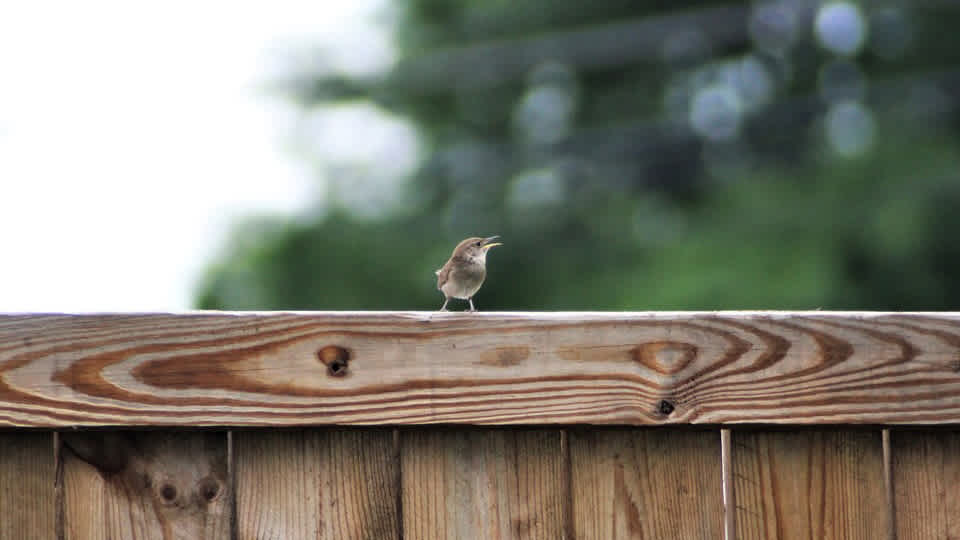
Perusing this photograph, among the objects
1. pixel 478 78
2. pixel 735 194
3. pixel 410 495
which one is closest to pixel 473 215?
pixel 478 78

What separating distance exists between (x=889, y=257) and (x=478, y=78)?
537 cm

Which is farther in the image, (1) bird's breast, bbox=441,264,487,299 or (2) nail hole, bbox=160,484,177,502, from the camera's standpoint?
(1) bird's breast, bbox=441,264,487,299

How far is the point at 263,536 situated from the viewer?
6.54ft

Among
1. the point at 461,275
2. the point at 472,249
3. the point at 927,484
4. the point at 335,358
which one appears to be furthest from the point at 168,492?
the point at 472,249

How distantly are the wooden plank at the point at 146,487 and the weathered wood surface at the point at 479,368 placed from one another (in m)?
0.07

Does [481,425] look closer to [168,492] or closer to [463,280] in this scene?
[168,492]

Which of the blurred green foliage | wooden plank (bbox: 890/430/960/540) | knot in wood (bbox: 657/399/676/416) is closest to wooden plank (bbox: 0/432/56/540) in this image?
knot in wood (bbox: 657/399/676/416)

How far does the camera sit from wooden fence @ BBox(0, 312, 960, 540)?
1919 mm

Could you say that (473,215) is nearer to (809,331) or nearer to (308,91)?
(308,91)

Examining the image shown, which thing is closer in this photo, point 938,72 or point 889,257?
point 889,257

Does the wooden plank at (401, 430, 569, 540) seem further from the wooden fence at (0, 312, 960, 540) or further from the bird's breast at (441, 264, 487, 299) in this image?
the bird's breast at (441, 264, 487, 299)

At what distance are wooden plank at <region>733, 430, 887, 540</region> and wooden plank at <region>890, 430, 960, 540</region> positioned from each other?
3cm

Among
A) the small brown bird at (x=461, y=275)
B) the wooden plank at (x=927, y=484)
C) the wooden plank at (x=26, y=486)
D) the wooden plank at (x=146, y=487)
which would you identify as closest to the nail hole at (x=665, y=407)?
the wooden plank at (x=927, y=484)

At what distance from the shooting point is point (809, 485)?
6.45 ft
